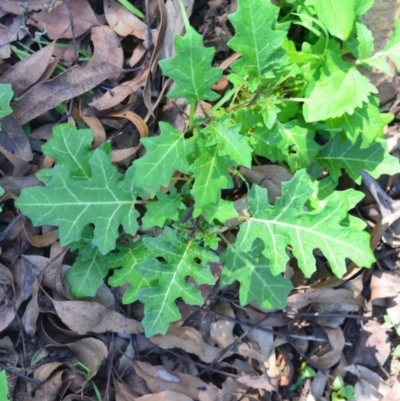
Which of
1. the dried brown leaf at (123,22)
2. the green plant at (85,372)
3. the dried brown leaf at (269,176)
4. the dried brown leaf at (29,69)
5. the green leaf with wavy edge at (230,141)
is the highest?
the dried brown leaf at (123,22)

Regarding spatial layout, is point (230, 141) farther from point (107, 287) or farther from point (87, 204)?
point (107, 287)

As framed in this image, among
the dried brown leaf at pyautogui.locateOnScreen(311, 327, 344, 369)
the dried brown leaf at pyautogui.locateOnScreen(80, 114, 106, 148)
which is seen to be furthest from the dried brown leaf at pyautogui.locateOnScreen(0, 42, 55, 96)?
the dried brown leaf at pyautogui.locateOnScreen(311, 327, 344, 369)

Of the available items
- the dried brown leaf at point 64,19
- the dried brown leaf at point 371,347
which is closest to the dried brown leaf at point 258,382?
the dried brown leaf at point 371,347

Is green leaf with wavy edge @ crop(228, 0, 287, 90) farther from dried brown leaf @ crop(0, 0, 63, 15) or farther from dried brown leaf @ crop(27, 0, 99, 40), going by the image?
dried brown leaf @ crop(0, 0, 63, 15)

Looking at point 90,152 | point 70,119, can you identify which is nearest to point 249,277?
point 90,152

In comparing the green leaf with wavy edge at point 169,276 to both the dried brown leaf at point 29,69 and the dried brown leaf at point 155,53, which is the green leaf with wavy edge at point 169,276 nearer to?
the dried brown leaf at point 155,53

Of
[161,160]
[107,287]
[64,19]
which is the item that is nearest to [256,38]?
[161,160]
